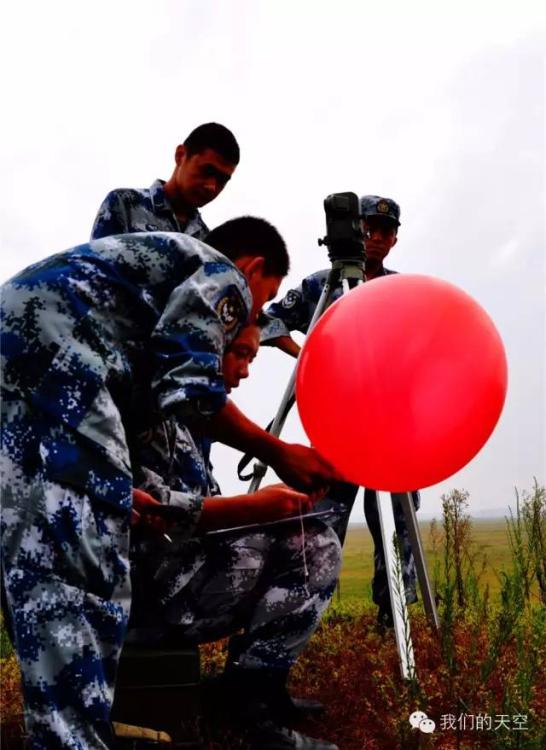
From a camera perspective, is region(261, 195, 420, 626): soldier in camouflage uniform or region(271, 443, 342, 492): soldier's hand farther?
region(261, 195, 420, 626): soldier in camouflage uniform

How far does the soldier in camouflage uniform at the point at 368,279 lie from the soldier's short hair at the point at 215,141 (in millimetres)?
747

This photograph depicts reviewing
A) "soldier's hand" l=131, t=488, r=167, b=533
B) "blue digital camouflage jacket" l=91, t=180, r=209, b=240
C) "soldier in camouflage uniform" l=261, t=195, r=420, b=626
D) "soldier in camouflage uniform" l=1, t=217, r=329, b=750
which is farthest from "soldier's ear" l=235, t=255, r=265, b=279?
"soldier in camouflage uniform" l=261, t=195, r=420, b=626

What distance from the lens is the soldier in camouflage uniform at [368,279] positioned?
429 cm

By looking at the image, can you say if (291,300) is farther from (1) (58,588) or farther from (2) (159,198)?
(1) (58,588)

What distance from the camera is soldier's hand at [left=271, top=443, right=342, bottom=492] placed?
7.25ft

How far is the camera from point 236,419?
2.08 metres

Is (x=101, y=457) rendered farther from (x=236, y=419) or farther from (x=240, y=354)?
(x=240, y=354)

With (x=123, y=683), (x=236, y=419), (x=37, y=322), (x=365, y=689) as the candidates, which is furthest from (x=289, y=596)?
(x=37, y=322)

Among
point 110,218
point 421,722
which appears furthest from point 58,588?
point 110,218

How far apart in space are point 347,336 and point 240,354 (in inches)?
12.1

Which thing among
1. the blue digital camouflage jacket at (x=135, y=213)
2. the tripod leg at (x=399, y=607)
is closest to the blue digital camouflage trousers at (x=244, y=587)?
the tripod leg at (x=399, y=607)

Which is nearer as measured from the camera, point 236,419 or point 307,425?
point 236,419

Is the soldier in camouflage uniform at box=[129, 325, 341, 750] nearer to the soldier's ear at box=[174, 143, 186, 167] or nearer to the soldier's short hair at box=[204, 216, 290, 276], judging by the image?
the soldier's short hair at box=[204, 216, 290, 276]

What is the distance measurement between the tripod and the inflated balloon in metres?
0.66
